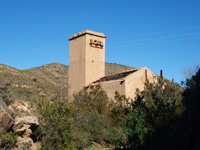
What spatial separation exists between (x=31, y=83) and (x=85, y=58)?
1994 cm

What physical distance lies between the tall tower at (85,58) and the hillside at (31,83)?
1.84 m

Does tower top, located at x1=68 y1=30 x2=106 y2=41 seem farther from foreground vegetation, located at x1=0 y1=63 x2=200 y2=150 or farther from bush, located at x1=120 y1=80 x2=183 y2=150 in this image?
bush, located at x1=120 y1=80 x2=183 y2=150

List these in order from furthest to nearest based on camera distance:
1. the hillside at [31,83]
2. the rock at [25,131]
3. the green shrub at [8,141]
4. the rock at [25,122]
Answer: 1. the hillside at [31,83]
2. the rock at [25,122]
3. the rock at [25,131]
4. the green shrub at [8,141]

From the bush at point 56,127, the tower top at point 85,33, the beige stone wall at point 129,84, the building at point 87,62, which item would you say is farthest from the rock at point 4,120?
the tower top at point 85,33

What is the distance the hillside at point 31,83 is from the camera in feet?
96.7

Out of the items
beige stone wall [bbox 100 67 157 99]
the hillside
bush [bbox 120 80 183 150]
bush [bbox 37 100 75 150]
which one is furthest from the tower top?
bush [bbox 120 80 183 150]

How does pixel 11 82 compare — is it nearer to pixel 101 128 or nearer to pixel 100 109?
pixel 100 109

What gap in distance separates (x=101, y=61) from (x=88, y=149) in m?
12.2

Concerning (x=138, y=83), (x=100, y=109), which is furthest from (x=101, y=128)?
(x=138, y=83)

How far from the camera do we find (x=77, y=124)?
42.3 ft

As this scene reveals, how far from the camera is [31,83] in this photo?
39.9 m

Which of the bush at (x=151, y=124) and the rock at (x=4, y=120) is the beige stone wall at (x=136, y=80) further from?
the rock at (x=4, y=120)

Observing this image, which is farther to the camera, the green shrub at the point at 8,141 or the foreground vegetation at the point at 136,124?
the green shrub at the point at 8,141

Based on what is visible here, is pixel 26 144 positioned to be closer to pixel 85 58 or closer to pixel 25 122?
pixel 25 122
